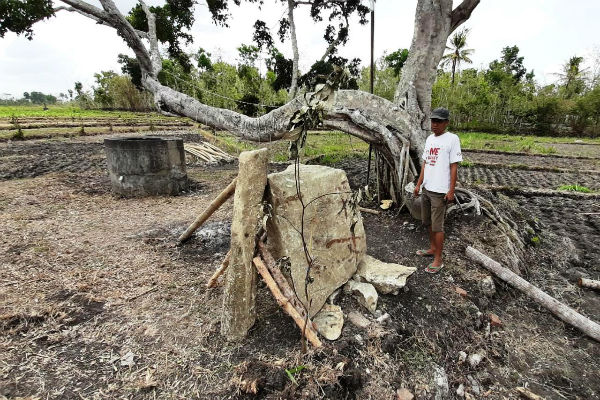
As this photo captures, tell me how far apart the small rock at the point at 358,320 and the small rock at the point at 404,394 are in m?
0.52

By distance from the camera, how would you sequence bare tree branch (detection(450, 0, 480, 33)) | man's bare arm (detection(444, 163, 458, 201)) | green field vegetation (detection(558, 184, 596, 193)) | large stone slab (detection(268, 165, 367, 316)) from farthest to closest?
green field vegetation (detection(558, 184, 596, 193)), bare tree branch (detection(450, 0, 480, 33)), man's bare arm (detection(444, 163, 458, 201)), large stone slab (detection(268, 165, 367, 316))

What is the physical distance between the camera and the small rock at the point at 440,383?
7.48 feet

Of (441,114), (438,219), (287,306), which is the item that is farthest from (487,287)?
(287,306)

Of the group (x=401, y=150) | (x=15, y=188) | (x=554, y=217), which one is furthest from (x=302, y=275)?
(x=15, y=188)

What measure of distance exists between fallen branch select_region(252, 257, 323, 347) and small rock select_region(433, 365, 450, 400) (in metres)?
0.98

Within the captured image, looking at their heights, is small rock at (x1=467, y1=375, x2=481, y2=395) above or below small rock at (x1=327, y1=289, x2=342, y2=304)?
below

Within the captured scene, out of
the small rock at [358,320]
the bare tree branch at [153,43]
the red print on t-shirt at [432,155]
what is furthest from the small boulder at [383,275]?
the bare tree branch at [153,43]

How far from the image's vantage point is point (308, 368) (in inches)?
83.0

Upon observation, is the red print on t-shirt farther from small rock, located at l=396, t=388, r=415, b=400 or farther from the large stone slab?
small rock, located at l=396, t=388, r=415, b=400

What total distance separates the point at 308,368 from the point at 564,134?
2955 centimetres

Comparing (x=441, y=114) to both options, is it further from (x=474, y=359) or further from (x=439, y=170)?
(x=474, y=359)

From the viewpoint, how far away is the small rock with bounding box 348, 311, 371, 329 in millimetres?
2564

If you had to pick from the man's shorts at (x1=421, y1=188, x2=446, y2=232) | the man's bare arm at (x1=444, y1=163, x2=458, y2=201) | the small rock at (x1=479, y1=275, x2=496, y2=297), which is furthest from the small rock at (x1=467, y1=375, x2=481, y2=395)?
the man's bare arm at (x1=444, y1=163, x2=458, y2=201)

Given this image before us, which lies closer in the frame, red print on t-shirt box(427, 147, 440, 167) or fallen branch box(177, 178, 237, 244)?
fallen branch box(177, 178, 237, 244)
